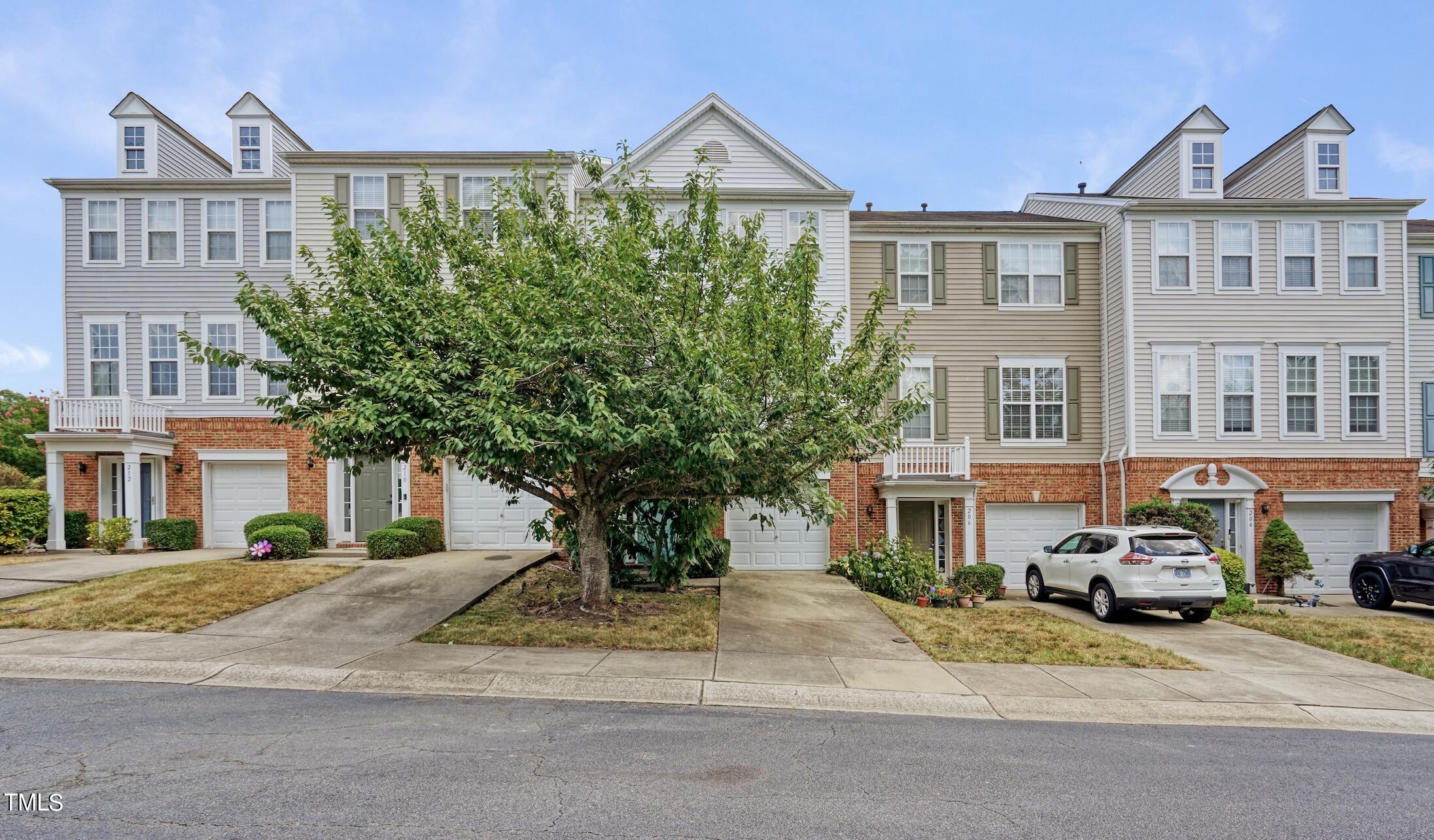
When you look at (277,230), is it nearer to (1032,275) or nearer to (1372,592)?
(1032,275)

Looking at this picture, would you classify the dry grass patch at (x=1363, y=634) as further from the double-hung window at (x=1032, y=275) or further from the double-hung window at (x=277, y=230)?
the double-hung window at (x=277, y=230)

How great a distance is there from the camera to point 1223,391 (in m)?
19.6

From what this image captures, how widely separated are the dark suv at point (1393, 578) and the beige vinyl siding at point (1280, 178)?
9.64m

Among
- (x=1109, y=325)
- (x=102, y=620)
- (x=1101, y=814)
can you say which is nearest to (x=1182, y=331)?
(x=1109, y=325)

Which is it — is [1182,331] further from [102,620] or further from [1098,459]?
[102,620]

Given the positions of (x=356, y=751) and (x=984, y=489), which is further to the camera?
(x=984, y=489)

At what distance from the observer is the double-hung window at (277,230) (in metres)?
19.5

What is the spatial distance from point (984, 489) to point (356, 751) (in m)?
17.0

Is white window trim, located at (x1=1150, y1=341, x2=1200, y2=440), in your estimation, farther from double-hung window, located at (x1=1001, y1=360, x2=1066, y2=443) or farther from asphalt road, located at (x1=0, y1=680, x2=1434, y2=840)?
asphalt road, located at (x1=0, y1=680, x2=1434, y2=840)

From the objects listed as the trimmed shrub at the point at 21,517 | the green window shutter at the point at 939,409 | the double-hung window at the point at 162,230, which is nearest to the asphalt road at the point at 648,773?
the trimmed shrub at the point at 21,517

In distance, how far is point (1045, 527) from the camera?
20.3 m

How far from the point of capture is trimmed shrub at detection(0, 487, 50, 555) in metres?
17.2

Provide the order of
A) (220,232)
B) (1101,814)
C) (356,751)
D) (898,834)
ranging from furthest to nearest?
(220,232) → (356,751) → (1101,814) → (898,834)

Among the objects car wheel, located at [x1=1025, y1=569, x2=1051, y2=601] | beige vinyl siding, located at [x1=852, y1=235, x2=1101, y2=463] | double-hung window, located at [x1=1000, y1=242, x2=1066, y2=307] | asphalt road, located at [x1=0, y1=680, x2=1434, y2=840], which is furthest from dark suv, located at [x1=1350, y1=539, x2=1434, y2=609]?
asphalt road, located at [x1=0, y1=680, x2=1434, y2=840]
